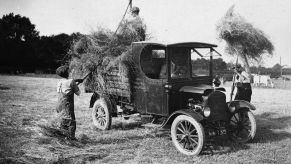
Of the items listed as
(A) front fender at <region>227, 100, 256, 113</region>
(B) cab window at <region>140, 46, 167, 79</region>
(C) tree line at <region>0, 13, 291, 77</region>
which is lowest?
(A) front fender at <region>227, 100, 256, 113</region>

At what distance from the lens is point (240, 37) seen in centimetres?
1102

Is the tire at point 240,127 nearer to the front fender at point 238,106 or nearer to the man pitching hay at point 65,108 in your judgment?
the front fender at point 238,106

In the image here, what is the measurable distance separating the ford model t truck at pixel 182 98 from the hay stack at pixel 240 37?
3.93 meters

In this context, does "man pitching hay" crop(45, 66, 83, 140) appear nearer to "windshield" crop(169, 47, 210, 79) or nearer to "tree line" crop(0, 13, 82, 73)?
"windshield" crop(169, 47, 210, 79)

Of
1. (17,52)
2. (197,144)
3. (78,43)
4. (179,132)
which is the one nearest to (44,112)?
(78,43)

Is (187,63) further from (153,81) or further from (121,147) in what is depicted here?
(121,147)

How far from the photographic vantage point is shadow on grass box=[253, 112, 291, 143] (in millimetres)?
7385

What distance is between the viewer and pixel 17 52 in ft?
139

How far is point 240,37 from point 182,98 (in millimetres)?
5374

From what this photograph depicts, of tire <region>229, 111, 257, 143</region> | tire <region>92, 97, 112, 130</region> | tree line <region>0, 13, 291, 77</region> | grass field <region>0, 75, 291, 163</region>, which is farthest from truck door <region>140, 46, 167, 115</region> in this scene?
tree line <region>0, 13, 291, 77</region>

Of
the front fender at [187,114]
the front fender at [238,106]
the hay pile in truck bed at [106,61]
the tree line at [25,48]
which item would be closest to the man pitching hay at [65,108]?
the hay pile in truck bed at [106,61]

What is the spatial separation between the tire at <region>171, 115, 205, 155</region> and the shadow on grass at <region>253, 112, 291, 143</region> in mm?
1853

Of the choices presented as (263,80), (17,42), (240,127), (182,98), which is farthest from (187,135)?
(17,42)

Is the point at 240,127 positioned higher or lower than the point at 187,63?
lower
